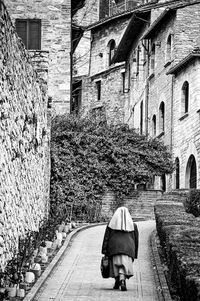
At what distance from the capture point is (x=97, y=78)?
5066 cm

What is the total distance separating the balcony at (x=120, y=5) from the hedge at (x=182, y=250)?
117 feet

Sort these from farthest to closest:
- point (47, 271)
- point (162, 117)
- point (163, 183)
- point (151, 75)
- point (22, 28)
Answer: point (151, 75) → point (162, 117) → point (163, 183) → point (22, 28) → point (47, 271)

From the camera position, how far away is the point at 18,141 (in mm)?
13836

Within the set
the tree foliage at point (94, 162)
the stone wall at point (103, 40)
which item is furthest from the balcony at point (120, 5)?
the tree foliage at point (94, 162)

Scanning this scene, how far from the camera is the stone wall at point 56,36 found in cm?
3109

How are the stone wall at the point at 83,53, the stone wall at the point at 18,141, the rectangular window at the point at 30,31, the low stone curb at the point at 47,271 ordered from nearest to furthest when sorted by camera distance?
the low stone curb at the point at 47,271, the stone wall at the point at 18,141, the rectangular window at the point at 30,31, the stone wall at the point at 83,53

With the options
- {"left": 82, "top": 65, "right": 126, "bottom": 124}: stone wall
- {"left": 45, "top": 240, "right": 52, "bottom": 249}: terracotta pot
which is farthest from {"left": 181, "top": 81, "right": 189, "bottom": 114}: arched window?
{"left": 45, "top": 240, "right": 52, "bottom": 249}: terracotta pot

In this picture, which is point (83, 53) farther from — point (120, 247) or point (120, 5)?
point (120, 247)

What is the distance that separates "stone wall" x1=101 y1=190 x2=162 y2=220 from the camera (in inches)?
1107

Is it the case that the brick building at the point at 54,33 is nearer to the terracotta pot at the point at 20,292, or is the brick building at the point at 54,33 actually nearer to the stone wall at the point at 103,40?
the stone wall at the point at 103,40

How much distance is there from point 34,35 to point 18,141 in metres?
17.4

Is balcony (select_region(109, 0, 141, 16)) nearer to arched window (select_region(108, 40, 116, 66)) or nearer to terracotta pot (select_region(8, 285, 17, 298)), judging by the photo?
arched window (select_region(108, 40, 116, 66))

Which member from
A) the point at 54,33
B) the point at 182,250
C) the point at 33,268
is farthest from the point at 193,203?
the point at 182,250

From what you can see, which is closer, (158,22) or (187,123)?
(187,123)
